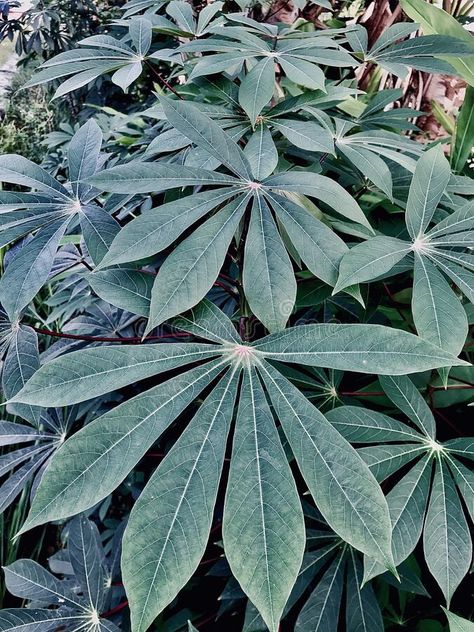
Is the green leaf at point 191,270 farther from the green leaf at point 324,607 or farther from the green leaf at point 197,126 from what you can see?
the green leaf at point 324,607

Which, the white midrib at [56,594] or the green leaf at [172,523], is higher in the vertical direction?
the green leaf at [172,523]

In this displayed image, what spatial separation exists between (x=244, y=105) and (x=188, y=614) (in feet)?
2.35

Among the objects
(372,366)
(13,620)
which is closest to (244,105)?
(372,366)

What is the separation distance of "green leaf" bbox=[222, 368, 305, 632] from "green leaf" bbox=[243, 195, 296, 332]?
86mm

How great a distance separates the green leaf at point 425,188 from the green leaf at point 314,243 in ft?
0.31

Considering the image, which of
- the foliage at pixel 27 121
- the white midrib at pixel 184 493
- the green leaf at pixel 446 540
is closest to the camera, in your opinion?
the white midrib at pixel 184 493

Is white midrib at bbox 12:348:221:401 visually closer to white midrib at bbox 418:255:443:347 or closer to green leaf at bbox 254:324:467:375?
green leaf at bbox 254:324:467:375

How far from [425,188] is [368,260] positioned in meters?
0.12

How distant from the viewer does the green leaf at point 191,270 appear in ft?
1.30

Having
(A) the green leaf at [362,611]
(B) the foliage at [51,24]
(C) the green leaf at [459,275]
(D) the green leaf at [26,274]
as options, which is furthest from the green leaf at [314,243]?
(B) the foliage at [51,24]

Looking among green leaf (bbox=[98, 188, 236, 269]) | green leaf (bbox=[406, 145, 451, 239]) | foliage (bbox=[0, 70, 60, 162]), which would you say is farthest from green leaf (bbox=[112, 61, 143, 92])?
foliage (bbox=[0, 70, 60, 162])

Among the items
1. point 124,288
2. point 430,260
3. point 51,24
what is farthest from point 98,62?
point 51,24

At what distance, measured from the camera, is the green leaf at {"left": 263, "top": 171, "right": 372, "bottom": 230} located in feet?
1.46

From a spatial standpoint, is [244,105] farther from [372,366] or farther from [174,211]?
[372,366]
